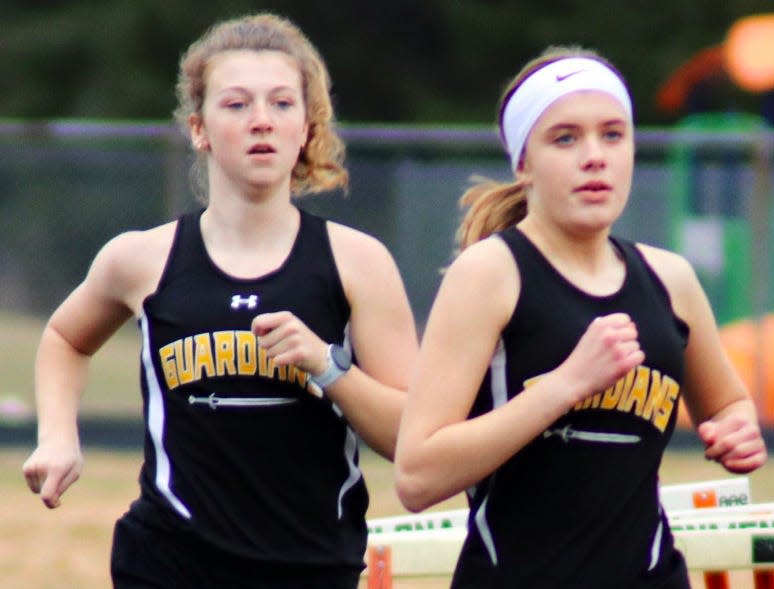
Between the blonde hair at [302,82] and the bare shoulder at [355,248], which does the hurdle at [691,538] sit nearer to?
the bare shoulder at [355,248]

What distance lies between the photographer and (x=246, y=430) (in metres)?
3.77

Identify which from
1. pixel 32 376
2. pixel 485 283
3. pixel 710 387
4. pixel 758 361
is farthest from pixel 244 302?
pixel 32 376

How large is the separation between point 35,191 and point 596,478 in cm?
1137

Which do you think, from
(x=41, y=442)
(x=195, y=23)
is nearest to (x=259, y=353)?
(x=41, y=442)

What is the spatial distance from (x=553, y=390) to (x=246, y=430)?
88 cm

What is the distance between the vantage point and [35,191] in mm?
14102

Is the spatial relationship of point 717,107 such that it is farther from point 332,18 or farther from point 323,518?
point 323,518

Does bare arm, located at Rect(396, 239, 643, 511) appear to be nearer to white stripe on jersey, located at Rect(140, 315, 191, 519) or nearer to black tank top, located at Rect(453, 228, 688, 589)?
black tank top, located at Rect(453, 228, 688, 589)

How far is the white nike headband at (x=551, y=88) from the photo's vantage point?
11.1 ft

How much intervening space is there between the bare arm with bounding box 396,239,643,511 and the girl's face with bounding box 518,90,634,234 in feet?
0.46

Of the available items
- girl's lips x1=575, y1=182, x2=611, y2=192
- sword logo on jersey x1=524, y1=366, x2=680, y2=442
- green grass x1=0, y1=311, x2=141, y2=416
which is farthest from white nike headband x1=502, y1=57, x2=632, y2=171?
green grass x1=0, y1=311, x2=141, y2=416

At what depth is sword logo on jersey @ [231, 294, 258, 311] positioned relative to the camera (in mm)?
3818

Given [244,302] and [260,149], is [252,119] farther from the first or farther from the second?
[244,302]

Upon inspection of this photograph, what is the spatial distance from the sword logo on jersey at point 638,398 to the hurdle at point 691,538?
453mm
